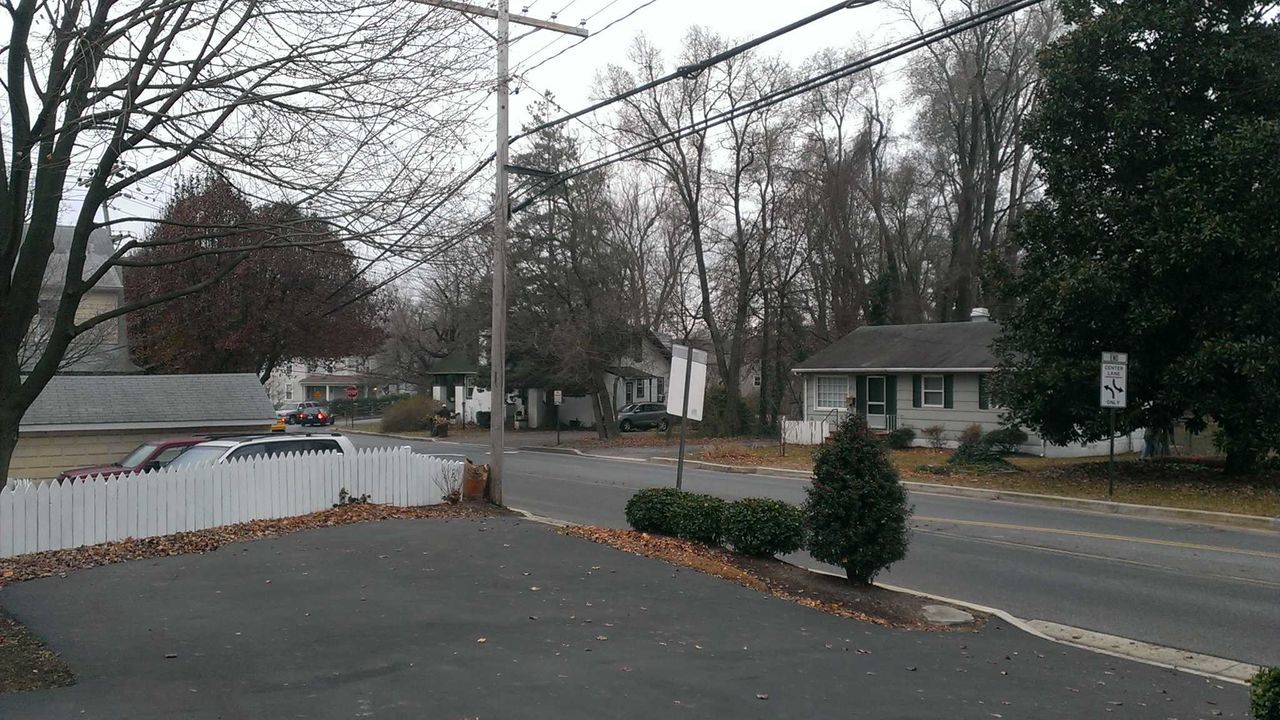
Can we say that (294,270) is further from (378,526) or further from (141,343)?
(378,526)

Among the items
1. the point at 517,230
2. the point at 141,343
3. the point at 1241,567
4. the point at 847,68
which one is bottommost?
the point at 1241,567

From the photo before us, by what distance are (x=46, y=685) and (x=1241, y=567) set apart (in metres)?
13.0

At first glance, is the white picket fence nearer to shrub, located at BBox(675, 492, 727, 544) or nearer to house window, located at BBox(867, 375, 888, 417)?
shrub, located at BBox(675, 492, 727, 544)

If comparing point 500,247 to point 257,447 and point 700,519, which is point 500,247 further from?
point 700,519

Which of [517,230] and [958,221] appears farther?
[958,221]

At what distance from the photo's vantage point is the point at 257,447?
14.2m

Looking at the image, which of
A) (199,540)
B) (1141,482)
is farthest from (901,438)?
(199,540)

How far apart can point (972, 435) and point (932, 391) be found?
3403 mm

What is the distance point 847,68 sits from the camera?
9539 millimetres

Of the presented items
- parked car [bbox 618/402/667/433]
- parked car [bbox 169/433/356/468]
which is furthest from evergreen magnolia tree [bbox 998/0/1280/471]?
parked car [bbox 618/402/667/433]

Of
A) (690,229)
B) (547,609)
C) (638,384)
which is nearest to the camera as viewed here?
(547,609)

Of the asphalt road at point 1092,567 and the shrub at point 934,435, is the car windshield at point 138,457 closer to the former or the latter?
the asphalt road at point 1092,567

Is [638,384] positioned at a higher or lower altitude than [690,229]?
lower

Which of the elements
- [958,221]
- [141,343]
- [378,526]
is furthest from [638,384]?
[378,526]
